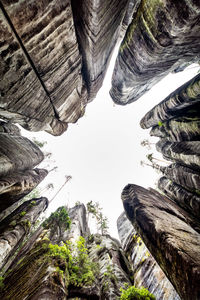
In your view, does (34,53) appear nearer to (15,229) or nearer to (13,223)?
(15,229)

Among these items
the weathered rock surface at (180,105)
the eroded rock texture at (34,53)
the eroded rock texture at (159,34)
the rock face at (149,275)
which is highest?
the eroded rock texture at (159,34)

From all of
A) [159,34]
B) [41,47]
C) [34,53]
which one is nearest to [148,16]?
[159,34]

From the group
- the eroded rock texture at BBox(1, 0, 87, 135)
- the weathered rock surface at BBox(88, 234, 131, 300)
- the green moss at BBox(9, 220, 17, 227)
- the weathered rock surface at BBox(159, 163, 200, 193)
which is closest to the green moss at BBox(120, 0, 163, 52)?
the eroded rock texture at BBox(1, 0, 87, 135)

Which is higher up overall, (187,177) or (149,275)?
(187,177)

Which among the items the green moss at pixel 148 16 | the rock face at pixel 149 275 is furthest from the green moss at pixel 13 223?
the green moss at pixel 148 16

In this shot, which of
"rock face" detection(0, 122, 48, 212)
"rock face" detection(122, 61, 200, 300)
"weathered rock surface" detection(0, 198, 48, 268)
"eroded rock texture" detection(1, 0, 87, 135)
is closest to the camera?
"eroded rock texture" detection(1, 0, 87, 135)

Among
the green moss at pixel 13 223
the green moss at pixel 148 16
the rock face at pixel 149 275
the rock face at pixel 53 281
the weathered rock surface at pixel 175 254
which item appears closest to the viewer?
the weathered rock surface at pixel 175 254

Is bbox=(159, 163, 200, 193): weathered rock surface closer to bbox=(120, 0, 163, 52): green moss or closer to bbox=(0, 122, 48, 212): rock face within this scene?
bbox=(120, 0, 163, 52): green moss

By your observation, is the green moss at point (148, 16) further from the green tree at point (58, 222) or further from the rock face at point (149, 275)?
the green tree at point (58, 222)

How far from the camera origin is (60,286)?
399 cm

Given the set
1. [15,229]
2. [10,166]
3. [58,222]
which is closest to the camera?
[10,166]

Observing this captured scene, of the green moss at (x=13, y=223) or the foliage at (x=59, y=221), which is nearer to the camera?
the green moss at (x=13, y=223)

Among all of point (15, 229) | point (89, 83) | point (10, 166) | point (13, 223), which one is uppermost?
point (89, 83)

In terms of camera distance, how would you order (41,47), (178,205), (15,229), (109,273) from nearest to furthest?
(41,47), (109,273), (15,229), (178,205)
